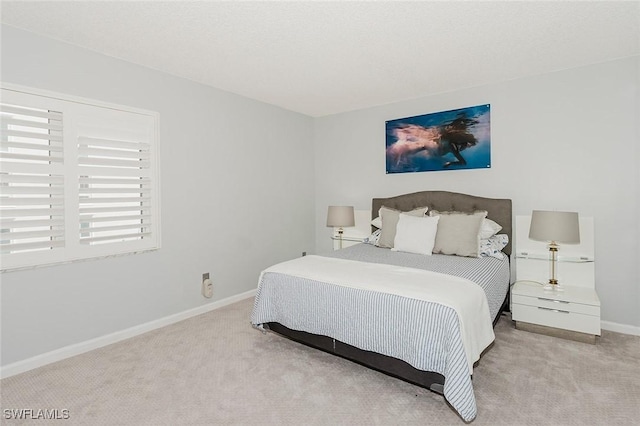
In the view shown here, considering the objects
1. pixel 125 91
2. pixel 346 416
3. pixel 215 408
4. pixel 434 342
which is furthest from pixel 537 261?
pixel 125 91

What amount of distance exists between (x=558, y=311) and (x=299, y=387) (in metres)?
2.41

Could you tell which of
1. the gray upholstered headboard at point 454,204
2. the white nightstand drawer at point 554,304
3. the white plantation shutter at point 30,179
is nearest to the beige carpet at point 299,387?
the white nightstand drawer at point 554,304

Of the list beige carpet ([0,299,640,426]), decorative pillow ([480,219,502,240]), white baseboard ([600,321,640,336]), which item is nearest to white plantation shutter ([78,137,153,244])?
beige carpet ([0,299,640,426])

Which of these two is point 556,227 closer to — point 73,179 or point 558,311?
point 558,311

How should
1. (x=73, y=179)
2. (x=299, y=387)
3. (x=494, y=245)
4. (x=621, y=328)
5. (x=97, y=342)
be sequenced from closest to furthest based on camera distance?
1. (x=299, y=387)
2. (x=73, y=179)
3. (x=97, y=342)
4. (x=621, y=328)
5. (x=494, y=245)

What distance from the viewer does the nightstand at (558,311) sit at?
112 inches

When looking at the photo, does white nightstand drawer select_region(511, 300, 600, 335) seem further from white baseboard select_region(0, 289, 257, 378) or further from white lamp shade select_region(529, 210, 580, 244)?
white baseboard select_region(0, 289, 257, 378)

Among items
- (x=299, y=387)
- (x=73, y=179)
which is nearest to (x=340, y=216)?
(x=299, y=387)

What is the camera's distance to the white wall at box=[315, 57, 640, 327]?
120 inches

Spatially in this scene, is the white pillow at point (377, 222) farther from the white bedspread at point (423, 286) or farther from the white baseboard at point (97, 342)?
the white baseboard at point (97, 342)

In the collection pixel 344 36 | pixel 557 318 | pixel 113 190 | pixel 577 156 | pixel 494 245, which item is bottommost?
pixel 557 318

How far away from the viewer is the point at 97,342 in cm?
286

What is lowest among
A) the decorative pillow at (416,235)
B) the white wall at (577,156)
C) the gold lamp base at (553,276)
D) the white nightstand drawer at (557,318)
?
the white nightstand drawer at (557,318)

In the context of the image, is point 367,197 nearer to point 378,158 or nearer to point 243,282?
point 378,158
